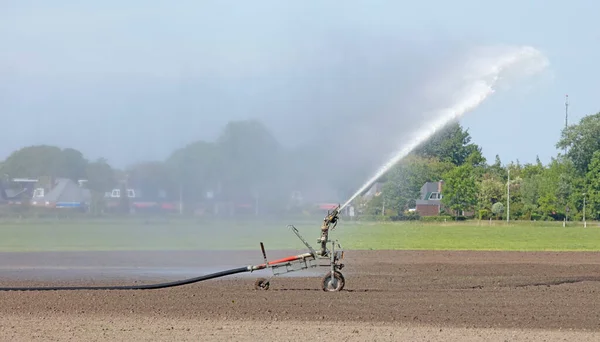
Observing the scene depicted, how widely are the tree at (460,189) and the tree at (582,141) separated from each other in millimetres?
15960

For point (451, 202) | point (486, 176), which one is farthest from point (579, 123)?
point (451, 202)

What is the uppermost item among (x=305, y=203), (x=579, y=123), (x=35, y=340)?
(x=579, y=123)

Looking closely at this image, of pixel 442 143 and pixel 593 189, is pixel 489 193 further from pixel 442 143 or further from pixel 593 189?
pixel 442 143

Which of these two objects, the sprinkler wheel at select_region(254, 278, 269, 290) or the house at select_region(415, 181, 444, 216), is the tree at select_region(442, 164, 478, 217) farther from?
the sprinkler wheel at select_region(254, 278, 269, 290)

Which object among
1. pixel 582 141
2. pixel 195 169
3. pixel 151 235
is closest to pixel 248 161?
pixel 195 169

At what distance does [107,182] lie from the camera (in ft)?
117

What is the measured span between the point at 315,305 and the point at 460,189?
93033 millimetres

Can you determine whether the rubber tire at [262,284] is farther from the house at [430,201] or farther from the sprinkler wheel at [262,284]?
the house at [430,201]

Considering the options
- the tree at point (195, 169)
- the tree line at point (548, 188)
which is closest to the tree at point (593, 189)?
the tree line at point (548, 188)

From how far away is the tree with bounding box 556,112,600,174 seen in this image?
122500 millimetres

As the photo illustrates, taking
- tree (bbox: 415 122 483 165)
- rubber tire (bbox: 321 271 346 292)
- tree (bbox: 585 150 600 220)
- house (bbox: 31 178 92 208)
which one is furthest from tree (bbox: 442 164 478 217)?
rubber tire (bbox: 321 271 346 292)

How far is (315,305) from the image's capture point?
20.7 meters

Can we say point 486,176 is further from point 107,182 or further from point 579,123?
point 107,182

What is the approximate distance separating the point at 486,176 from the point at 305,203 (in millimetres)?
104108
